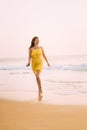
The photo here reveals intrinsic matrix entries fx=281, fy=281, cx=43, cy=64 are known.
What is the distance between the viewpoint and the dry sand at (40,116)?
6.15 ft

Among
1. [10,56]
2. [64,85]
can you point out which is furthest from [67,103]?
[10,56]

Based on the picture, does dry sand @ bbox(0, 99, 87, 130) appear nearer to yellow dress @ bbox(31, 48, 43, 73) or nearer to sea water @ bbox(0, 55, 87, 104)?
sea water @ bbox(0, 55, 87, 104)

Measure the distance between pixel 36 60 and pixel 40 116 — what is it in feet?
1.33

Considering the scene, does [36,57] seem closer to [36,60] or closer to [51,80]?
[36,60]

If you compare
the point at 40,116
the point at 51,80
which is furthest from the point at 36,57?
the point at 40,116

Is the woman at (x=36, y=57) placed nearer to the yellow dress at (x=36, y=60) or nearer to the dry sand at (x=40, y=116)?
the yellow dress at (x=36, y=60)

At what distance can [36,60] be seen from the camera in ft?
6.79

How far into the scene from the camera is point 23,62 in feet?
6.86

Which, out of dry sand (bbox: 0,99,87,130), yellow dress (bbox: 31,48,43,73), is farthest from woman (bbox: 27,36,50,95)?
dry sand (bbox: 0,99,87,130)

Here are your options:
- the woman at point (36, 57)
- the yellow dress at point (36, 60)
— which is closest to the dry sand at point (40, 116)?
the woman at point (36, 57)

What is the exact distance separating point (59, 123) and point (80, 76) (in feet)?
1.15

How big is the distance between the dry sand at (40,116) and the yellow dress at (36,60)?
0.85 feet

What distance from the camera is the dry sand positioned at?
1875mm

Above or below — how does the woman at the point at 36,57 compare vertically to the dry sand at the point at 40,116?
above
